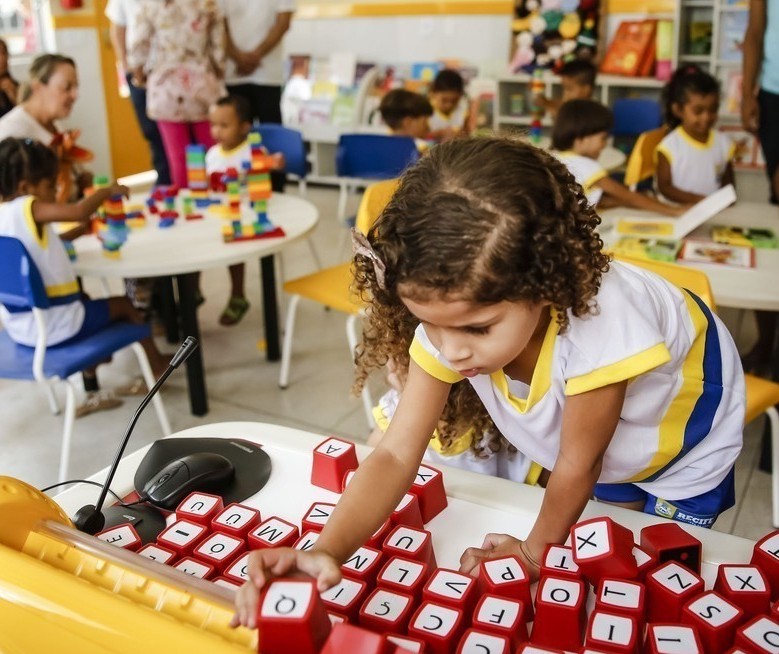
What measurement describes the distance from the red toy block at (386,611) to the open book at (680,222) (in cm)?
179

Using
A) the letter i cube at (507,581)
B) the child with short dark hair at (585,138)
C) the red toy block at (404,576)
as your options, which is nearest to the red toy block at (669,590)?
the letter i cube at (507,581)

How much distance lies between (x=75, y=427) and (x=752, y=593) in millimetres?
2444

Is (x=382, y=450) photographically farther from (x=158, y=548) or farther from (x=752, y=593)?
(x=752, y=593)

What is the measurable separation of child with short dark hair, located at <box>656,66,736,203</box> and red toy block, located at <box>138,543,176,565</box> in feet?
8.67

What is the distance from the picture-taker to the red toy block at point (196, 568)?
844 mm

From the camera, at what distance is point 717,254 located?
2.17m

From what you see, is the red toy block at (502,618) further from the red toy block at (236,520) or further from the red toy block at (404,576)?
the red toy block at (236,520)

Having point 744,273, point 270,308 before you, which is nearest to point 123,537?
point 744,273

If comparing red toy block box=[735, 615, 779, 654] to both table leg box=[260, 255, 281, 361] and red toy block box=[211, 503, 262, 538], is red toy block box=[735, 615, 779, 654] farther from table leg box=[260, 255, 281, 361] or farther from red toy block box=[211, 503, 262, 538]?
table leg box=[260, 255, 281, 361]

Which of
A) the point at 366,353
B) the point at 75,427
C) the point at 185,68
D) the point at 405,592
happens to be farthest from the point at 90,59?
the point at 405,592

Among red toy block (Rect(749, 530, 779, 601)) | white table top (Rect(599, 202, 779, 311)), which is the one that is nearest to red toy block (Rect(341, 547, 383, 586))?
red toy block (Rect(749, 530, 779, 601))

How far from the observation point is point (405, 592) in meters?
0.78

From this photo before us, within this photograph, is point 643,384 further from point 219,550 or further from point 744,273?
point 744,273

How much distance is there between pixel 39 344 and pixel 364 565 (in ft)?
5.39
